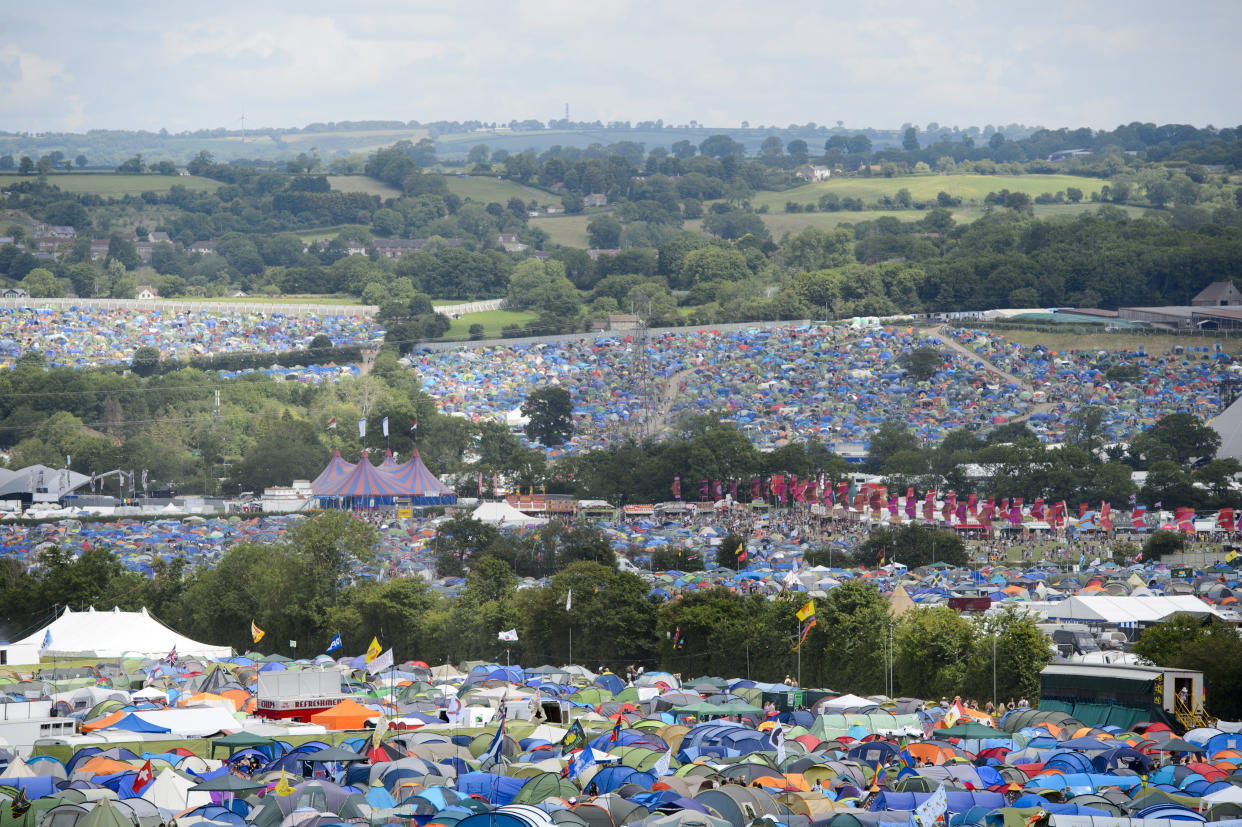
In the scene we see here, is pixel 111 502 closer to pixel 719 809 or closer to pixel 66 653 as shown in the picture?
pixel 66 653

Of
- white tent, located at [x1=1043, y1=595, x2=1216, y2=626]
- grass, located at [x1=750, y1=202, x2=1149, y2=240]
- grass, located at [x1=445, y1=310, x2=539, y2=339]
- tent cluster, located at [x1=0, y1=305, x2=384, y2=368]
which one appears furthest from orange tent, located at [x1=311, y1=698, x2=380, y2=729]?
grass, located at [x1=750, y1=202, x2=1149, y2=240]

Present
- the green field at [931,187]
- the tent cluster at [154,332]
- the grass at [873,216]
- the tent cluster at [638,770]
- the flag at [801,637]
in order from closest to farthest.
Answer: the tent cluster at [638,770]
the flag at [801,637]
the tent cluster at [154,332]
the grass at [873,216]
the green field at [931,187]

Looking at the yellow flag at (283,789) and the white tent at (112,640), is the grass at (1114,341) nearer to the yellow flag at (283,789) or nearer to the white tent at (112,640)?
the white tent at (112,640)

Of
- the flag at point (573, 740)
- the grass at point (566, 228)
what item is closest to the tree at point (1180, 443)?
the flag at point (573, 740)

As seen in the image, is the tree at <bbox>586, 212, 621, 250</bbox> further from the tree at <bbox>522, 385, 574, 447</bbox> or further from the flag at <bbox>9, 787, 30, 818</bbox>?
the flag at <bbox>9, 787, 30, 818</bbox>

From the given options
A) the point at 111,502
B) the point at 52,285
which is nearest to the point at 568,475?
the point at 111,502

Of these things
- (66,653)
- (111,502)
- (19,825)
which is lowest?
(111,502)

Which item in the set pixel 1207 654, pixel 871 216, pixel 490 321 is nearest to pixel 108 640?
pixel 1207 654
